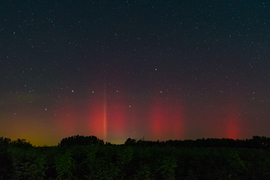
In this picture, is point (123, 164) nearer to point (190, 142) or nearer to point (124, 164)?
point (124, 164)

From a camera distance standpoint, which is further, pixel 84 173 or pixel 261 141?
pixel 261 141

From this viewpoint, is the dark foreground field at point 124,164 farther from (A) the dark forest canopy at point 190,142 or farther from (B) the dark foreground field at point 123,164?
(A) the dark forest canopy at point 190,142

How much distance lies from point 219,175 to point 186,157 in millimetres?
1518

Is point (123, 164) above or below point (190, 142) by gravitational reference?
below

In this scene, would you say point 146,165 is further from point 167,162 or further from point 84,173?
point 84,173

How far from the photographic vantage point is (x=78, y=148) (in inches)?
447

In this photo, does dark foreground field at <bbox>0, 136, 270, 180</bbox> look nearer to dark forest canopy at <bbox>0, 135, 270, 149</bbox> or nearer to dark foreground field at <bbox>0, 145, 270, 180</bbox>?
dark foreground field at <bbox>0, 145, 270, 180</bbox>

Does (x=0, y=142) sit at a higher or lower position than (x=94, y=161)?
higher

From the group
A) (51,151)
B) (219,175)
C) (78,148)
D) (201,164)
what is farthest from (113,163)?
(219,175)

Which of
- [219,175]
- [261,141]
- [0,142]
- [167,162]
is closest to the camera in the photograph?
[0,142]

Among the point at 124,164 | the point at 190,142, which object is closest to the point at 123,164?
the point at 124,164

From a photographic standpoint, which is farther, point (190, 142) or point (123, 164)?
point (190, 142)

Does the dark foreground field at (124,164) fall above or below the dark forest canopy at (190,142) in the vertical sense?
below

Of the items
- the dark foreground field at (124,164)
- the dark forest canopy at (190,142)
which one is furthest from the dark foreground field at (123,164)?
the dark forest canopy at (190,142)
